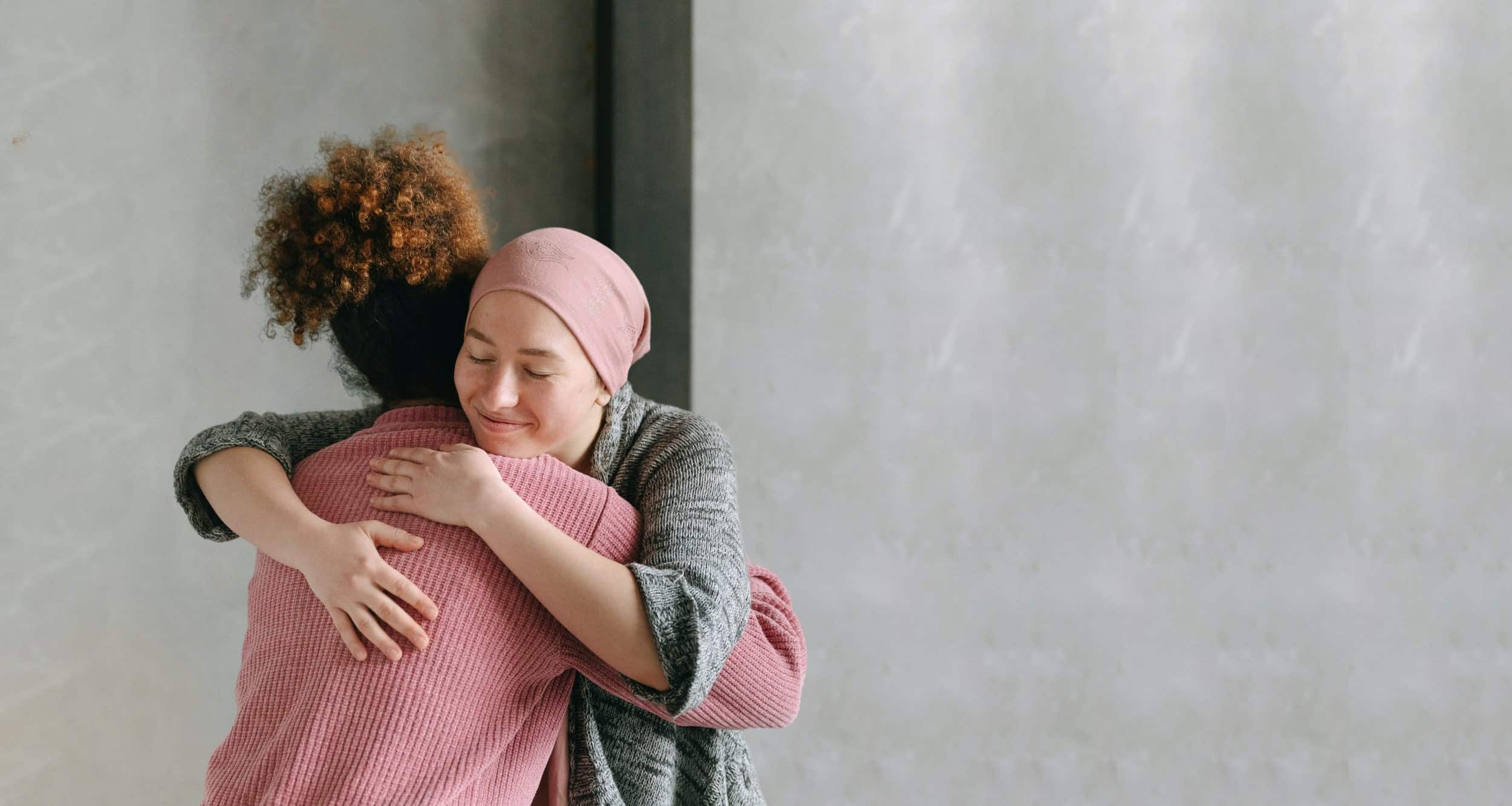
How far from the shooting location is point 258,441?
1.04 meters

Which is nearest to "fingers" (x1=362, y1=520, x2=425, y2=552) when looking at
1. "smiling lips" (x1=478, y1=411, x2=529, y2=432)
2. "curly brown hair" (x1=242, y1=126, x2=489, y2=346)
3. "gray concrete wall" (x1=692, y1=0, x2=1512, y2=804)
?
"smiling lips" (x1=478, y1=411, x2=529, y2=432)

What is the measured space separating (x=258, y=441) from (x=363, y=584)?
0.78 feet

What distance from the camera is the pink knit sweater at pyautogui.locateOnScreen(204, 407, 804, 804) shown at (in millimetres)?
884

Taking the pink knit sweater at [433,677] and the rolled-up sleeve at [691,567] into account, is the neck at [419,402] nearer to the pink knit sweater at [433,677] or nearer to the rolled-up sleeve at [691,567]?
the pink knit sweater at [433,677]

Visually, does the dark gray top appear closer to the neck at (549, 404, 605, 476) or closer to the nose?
the neck at (549, 404, 605, 476)

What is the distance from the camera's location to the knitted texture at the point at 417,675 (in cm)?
88

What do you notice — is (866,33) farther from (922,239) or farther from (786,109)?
(922,239)

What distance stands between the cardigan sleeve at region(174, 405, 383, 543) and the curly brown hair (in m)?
0.10

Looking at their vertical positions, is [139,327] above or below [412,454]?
below

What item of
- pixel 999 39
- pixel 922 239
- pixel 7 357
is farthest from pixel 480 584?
pixel 999 39

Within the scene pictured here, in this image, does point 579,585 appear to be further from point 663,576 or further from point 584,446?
A: point 584,446

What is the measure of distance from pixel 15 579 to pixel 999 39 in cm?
164

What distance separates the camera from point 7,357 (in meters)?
1.59

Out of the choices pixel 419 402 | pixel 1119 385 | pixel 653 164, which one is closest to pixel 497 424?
pixel 419 402
